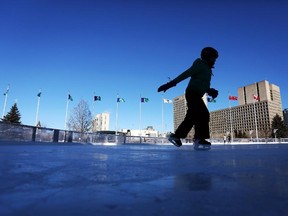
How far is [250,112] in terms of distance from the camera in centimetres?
10412

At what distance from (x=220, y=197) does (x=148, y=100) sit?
122 ft

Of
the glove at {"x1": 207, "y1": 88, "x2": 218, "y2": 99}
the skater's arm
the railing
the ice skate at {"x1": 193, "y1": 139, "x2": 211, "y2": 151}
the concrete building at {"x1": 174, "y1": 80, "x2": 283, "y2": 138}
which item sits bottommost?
the ice skate at {"x1": 193, "y1": 139, "x2": 211, "y2": 151}

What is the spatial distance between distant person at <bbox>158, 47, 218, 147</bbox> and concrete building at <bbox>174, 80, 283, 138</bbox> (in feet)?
222

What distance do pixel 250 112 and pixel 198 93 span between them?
10907cm

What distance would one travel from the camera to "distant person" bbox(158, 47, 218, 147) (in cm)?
475

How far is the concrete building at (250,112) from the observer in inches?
3361

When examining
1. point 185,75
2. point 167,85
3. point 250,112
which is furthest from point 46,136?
point 250,112

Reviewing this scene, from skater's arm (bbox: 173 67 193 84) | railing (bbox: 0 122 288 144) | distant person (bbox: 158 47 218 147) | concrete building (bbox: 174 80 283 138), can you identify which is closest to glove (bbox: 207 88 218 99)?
distant person (bbox: 158 47 218 147)

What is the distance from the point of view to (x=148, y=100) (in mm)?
38094

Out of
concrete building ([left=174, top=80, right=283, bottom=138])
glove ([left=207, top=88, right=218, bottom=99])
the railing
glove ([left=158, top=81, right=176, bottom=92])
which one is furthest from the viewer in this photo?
concrete building ([left=174, top=80, right=283, bottom=138])

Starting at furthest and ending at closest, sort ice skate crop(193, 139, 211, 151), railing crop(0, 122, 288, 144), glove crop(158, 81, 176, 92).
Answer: railing crop(0, 122, 288, 144) < ice skate crop(193, 139, 211, 151) < glove crop(158, 81, 176, 92)

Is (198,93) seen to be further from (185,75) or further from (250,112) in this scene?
(250,112)

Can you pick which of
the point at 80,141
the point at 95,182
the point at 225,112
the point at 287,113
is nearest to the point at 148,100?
the point at 80,141

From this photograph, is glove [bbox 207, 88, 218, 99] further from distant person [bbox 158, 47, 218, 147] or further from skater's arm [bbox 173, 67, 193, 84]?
skater's arm [bbox 173, 67, 193, 84]
